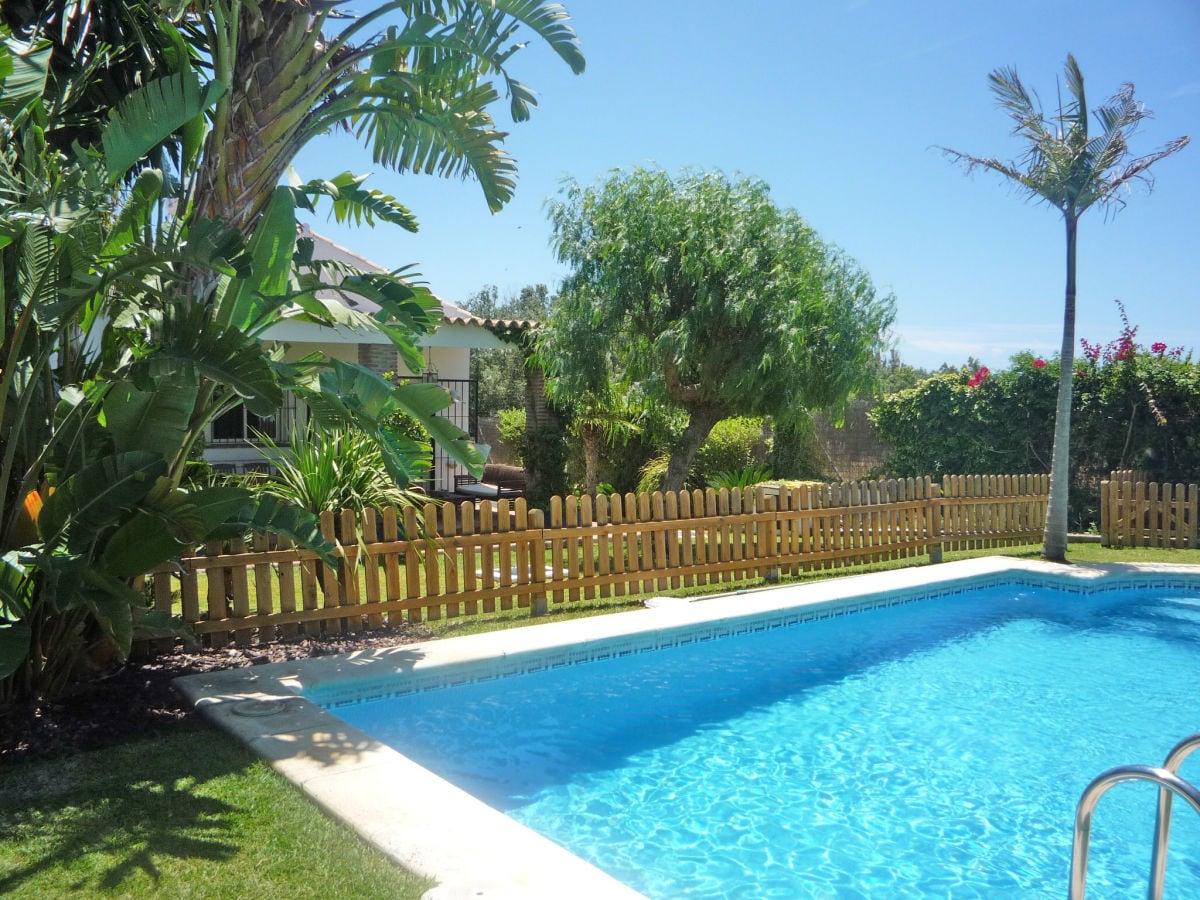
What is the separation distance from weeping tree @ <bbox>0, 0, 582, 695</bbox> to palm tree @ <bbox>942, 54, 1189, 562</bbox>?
8594mm

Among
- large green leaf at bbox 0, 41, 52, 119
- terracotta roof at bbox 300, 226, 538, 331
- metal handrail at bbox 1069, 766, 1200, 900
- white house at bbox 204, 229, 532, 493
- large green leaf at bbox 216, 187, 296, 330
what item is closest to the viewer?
metal handrail at bbox 1069, 766, 1200, 900

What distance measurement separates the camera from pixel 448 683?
7.44 m

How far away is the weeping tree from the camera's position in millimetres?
5051

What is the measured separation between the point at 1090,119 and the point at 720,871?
12.6m

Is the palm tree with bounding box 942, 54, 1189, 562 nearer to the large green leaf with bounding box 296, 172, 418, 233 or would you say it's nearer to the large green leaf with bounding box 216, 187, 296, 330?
the large green leaf with bounding box 296, 172, 418, 233

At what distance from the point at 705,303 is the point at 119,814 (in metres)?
10.3

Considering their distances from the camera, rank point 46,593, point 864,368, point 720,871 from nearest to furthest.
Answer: point 720,871 < point 46,593 < point 864,368

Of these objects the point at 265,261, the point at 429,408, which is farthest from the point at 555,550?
the point at 265,261

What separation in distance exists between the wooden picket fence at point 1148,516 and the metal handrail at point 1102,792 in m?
14.7

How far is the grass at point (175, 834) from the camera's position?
372 cm

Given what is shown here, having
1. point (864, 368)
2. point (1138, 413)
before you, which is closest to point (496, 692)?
point (864, 368)

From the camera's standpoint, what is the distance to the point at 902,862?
5.00 metres

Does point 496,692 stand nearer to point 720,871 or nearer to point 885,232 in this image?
point 720,871

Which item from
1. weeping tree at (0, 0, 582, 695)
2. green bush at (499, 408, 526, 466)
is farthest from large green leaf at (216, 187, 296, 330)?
green bush at (499, 408, 526, 466)
